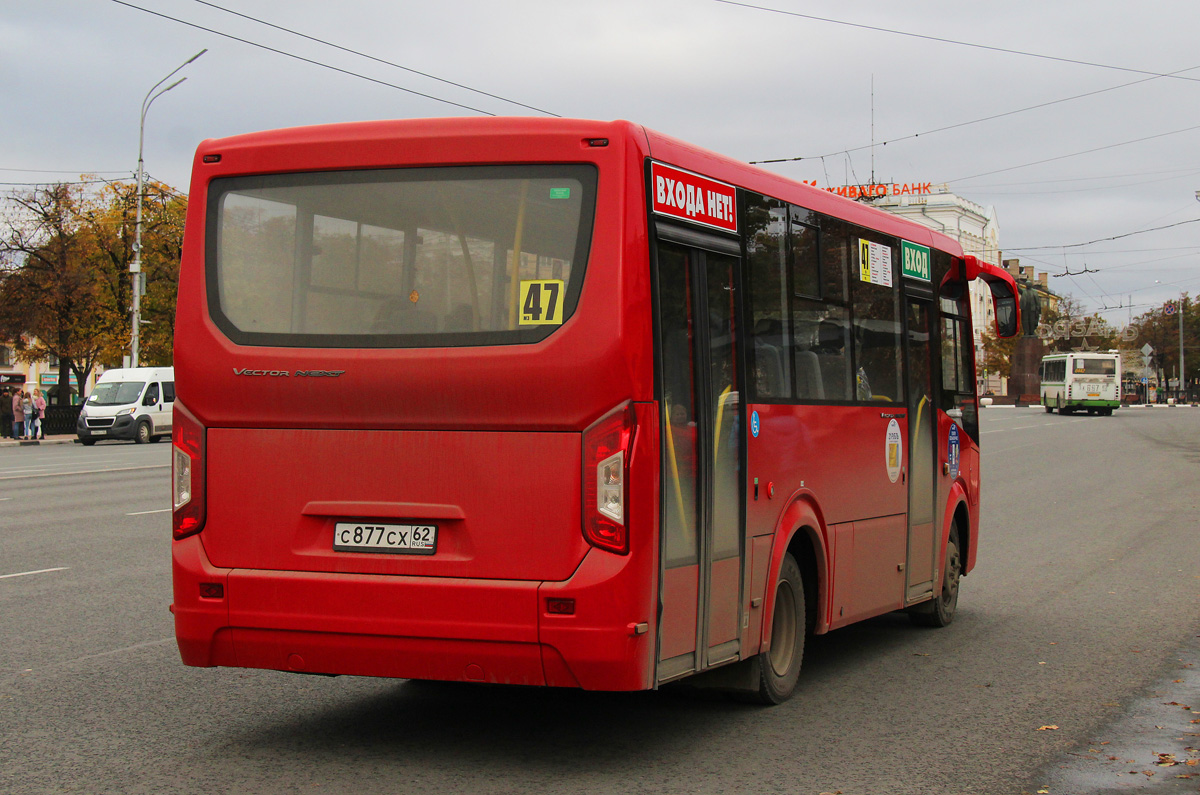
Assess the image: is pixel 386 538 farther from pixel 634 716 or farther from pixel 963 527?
pixel 963 527

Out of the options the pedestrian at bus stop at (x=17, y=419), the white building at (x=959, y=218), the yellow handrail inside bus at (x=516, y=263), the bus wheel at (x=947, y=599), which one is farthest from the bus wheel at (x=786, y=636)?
the white building at (x=959, y=218)

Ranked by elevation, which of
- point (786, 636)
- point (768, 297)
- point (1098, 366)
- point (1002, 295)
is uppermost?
point (1098, 366)

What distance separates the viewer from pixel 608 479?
529 centimetres

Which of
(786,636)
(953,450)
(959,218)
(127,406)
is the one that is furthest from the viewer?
(959,218)

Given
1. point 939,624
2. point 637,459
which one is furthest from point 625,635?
point 939,624

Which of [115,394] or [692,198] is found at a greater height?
[692,198]

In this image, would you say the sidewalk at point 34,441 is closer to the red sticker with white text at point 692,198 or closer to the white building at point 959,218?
the red sticker with white text at point 692,198

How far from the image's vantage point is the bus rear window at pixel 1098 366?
222 ft

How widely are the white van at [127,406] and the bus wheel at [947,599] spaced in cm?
3365

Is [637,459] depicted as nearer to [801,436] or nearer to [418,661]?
[418,661]

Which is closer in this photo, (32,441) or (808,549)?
(808,549)

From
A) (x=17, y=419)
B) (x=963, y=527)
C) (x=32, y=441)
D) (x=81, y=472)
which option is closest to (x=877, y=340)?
(x=963, y=527)

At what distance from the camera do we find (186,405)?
19.4ft

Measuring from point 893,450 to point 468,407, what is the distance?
12.6 feet
